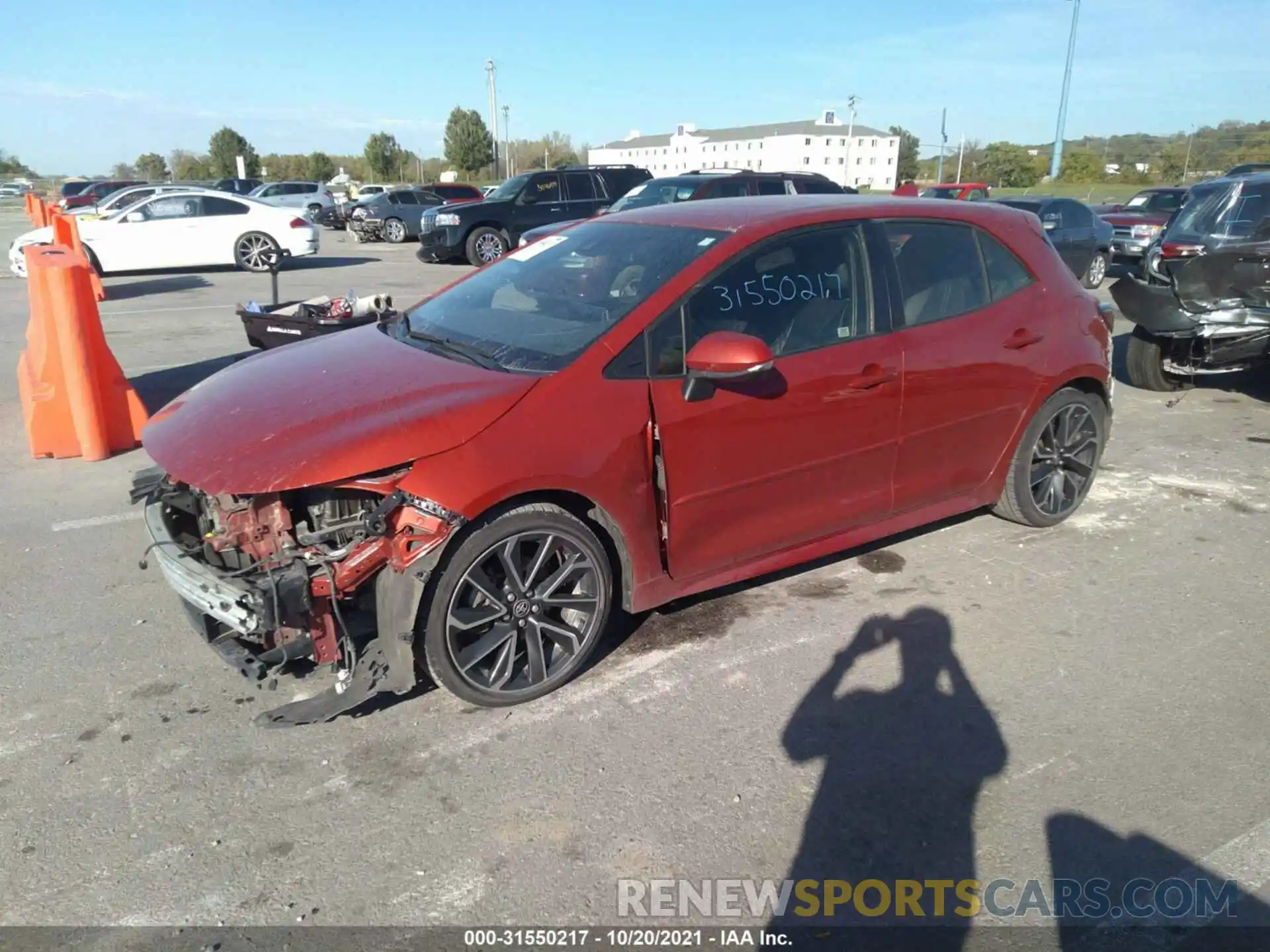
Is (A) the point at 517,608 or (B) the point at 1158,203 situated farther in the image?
(B) the point at 1158,203

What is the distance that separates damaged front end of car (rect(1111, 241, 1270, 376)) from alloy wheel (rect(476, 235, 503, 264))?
1305 centimetres

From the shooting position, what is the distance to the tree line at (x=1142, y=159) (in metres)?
50.7

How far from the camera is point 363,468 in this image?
118 inches

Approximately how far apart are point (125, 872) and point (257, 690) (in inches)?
36.8

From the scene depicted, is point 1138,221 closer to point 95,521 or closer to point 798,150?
point 95,521

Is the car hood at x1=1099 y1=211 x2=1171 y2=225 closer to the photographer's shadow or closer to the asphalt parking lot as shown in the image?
the asphalt parking lot

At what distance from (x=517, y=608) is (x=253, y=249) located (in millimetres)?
16857

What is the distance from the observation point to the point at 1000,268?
4645 millimetres

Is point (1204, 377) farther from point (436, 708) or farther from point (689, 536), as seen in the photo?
point (436, 708)

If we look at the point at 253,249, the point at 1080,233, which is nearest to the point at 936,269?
the point at 1080,233

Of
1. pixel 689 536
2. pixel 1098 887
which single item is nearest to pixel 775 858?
pixel 1098 887

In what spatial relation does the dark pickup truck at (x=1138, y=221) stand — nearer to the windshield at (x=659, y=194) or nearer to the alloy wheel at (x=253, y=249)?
the windshield at (x=659, y=194)

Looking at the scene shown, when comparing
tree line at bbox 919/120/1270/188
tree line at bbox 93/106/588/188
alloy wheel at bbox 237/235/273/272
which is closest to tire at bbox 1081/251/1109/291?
alloy wheel at bbox 237/235/273/272

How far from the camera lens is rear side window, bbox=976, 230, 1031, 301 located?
15.1 ft
